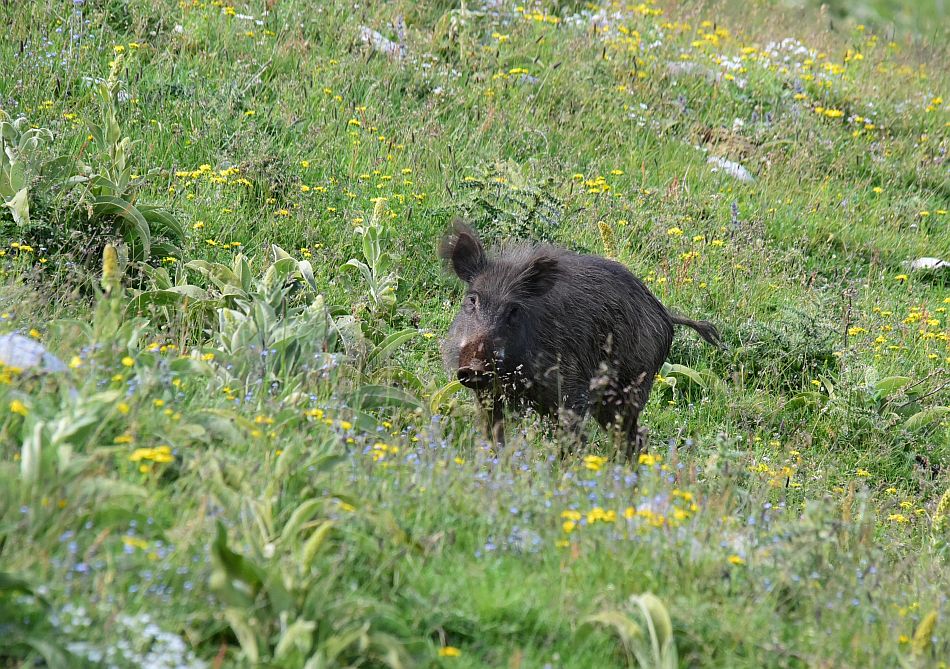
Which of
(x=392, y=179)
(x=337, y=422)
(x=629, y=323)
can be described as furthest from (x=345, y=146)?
(x=337, y=422)

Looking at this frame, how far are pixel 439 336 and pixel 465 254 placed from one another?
0.89 m

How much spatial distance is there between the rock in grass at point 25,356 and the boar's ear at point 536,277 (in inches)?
124

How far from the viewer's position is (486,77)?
11062 millimetres

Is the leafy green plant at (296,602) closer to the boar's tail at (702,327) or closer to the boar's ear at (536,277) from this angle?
the boar's ear at (536,277)

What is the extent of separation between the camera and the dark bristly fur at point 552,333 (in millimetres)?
6469

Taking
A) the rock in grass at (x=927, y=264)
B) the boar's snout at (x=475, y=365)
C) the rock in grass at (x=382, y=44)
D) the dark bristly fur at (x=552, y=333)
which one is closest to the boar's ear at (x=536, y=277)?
the dark bristly fur at (x=552, y=333)

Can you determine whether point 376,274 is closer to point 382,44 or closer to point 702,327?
point 702,327

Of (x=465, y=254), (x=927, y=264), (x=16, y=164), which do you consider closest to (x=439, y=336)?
(x=465, y=254)

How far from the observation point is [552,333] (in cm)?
698

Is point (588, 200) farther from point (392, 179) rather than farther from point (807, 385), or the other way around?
point (807, 385)

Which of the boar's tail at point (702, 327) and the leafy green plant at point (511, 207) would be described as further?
the leafy green plant at point (511, 207)

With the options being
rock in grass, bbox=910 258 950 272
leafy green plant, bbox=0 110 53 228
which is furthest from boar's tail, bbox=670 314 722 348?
leafy green plant, bbox=0 110 53 228

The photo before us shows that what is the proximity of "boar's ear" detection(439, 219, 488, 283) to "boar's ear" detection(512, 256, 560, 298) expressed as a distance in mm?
338

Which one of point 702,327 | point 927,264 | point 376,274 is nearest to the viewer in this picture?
point 376,274
